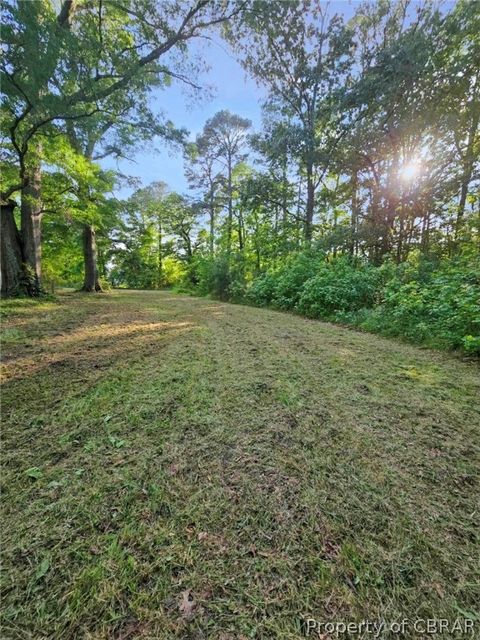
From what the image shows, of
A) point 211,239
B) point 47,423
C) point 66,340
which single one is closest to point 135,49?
point 66,340

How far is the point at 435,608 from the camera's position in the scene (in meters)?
0.71

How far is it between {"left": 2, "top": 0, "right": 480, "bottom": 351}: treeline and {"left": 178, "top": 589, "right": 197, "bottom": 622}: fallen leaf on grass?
315 centimetres

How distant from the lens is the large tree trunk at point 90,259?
9.46 meters

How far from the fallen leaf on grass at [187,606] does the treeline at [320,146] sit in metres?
3.15

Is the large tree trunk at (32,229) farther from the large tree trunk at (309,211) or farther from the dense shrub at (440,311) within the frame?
the large tree trunk at (309,211)

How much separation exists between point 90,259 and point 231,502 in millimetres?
10522

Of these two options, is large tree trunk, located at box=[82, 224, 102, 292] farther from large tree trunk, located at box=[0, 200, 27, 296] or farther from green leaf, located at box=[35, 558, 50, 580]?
green leaf, located at box=[35, 558, 50, 580]

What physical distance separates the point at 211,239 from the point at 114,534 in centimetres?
1386

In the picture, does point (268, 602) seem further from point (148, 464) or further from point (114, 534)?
point (148, 464)

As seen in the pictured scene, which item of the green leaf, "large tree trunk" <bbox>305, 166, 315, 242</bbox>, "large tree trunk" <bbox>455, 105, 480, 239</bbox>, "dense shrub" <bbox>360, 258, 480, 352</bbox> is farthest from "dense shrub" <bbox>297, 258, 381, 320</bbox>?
the green leaf

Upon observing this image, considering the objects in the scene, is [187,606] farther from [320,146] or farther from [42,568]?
[320,146]

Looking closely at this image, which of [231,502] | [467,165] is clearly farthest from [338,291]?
[231,502]

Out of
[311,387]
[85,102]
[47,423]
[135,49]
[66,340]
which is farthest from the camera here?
[135,49]

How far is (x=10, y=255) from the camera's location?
5590 mm
